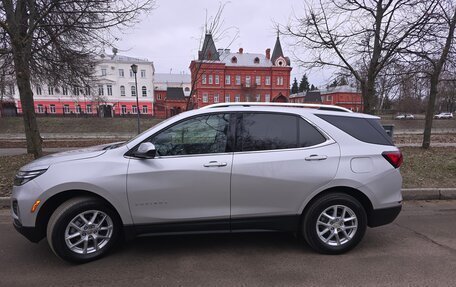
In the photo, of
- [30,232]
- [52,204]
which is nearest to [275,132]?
[52,204]

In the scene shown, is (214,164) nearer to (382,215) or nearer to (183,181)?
(183,181)

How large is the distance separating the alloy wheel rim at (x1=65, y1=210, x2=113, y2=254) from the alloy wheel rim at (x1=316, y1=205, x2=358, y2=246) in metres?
2.51

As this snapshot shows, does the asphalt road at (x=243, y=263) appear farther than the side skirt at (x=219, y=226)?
No

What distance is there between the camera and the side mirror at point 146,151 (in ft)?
10.5

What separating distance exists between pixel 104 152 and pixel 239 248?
204cm

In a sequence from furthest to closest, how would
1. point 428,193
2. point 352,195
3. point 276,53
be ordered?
point 276,53
point 428,193
point 352,195

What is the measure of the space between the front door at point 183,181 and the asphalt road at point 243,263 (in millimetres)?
466

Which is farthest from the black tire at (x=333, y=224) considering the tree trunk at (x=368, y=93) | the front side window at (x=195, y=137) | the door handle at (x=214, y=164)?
the tree trunk at (x=368, y=93)

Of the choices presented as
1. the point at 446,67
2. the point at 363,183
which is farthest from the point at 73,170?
the point at 446,67

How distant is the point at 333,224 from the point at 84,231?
2.92 meters

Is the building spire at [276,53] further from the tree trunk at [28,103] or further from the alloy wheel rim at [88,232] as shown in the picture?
the alloy wheel rim at [88,232]

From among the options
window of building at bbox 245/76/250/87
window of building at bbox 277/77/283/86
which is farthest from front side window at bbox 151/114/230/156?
window of building at bbox 277/77/283/86

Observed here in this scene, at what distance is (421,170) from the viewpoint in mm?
7586

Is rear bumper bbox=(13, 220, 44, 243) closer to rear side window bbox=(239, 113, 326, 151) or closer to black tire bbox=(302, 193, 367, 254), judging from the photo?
rear side window bbox=(239, 113, 326, 151)
